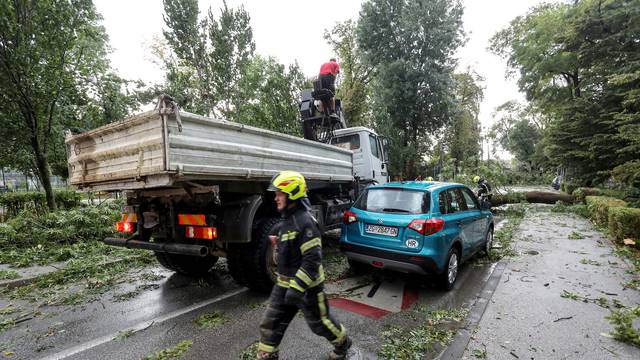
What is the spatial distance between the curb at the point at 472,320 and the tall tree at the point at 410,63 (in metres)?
12.4

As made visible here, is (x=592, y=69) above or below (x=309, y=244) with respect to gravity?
above

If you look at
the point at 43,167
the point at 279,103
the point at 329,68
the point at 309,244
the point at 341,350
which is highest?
the point at 279,103

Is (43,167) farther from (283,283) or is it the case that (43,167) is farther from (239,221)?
(283,283)

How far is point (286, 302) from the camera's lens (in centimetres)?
221

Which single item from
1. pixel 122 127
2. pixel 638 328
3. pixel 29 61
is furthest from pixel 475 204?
pixel 29 61

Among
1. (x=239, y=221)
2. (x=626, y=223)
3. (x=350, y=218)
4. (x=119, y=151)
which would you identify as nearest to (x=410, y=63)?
(x=626, y=223)

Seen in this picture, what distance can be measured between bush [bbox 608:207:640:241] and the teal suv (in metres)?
3.55

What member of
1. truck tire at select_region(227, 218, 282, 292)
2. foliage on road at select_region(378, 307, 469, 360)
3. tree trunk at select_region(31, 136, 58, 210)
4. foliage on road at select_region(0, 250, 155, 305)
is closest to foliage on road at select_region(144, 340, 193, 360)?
truck tire at select_region(227, 218, 282, 292)

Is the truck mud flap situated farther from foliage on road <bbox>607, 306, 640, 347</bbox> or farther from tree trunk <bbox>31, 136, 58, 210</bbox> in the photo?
tree trunk <bbox>31, 136, 58, 210</bbox>

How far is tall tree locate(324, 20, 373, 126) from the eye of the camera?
21469 mm

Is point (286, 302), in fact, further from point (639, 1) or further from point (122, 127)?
Answer: point (639, 1)

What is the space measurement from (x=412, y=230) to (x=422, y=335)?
1.29 metres

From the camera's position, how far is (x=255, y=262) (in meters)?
3.81

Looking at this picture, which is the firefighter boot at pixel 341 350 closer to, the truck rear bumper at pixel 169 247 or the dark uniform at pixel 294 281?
the dark uniform at pixel 294 281
